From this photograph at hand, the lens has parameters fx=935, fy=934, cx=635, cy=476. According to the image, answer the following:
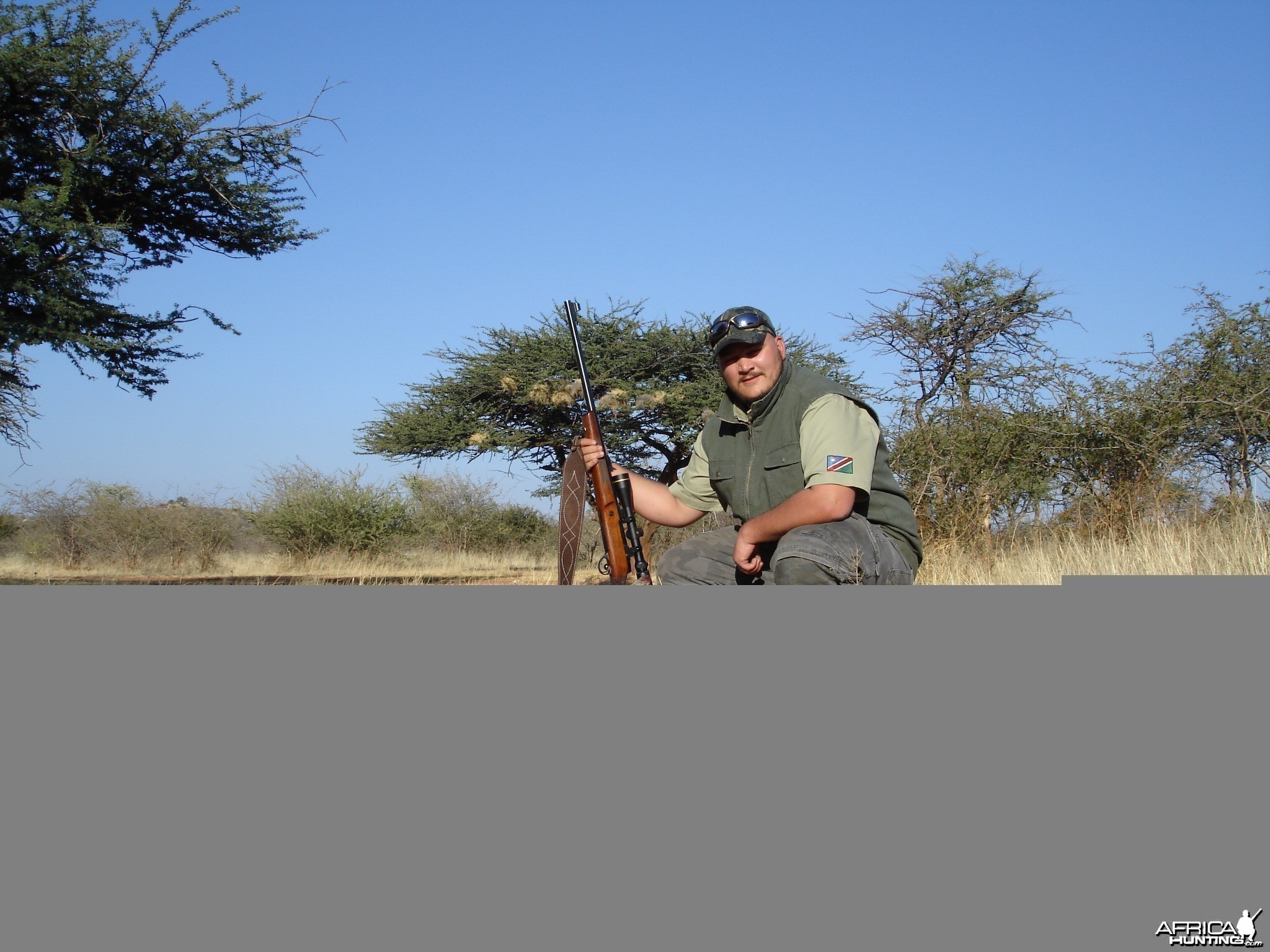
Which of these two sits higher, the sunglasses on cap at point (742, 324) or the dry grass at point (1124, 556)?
the sunglasses on cap at point (742, 324)

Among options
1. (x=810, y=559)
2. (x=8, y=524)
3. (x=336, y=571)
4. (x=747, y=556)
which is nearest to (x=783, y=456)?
(x=747, y=556)

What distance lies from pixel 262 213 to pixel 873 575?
10.1 m

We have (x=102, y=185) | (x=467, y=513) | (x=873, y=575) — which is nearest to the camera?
(x=873, y=575)

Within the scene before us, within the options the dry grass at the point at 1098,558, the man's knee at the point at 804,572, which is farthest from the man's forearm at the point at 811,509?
the dry grass at the point at 1098,558

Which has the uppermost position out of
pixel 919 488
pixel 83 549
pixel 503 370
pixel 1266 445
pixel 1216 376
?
pixel 503 370

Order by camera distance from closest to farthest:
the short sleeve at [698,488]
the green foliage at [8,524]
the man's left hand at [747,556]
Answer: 1. the man's left hand at [747,556]
2. the short sleeve at [698,488]
3. the green foliage at [8,524]

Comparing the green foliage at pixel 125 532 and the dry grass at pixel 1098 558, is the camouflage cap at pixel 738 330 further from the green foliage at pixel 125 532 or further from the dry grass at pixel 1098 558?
the green foliage at pixel 125 532

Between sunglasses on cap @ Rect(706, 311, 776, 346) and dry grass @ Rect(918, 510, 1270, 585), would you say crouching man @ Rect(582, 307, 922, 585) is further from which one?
dry grass @ Rect(918, 510, 1270, 585)

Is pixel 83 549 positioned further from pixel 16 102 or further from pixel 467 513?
pixel 16 102

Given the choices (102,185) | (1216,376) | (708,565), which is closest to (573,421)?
(102,185)

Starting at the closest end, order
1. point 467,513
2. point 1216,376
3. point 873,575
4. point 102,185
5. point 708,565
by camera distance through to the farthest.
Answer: point 873,575 < point 708,565 < point 1216,376 < point 102,185 < point 467,513

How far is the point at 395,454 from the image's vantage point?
1877 centimetres

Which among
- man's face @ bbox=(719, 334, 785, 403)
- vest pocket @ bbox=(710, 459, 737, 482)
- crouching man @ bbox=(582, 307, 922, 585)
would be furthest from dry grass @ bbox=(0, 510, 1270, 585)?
man's face @ bbox=(719, 334, 785, 403)

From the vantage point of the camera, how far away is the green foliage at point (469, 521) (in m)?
19.6
